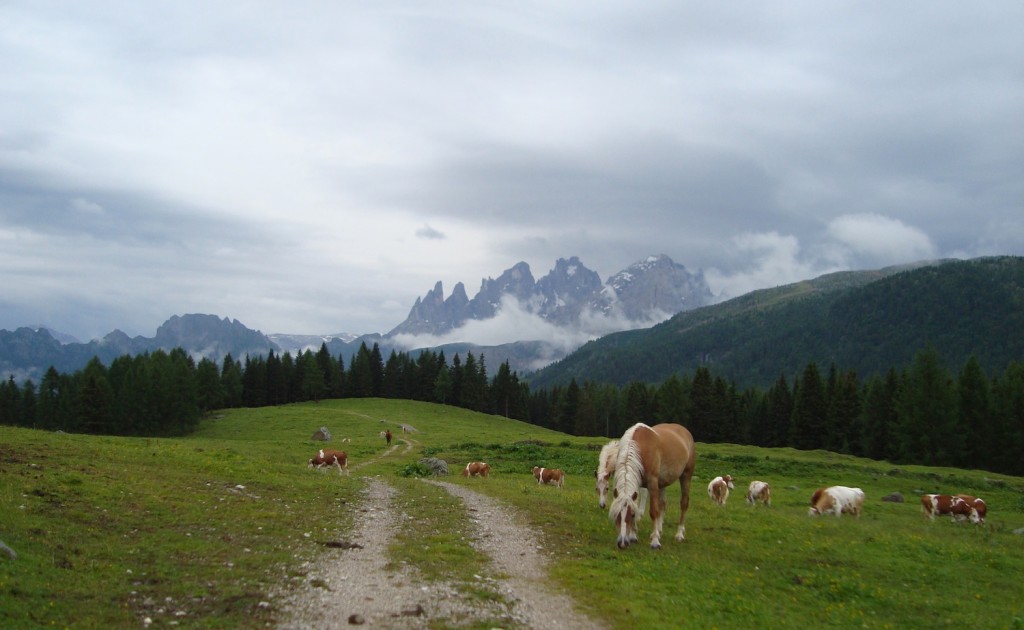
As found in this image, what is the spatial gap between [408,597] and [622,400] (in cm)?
12012

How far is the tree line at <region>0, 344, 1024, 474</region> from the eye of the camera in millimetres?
68062

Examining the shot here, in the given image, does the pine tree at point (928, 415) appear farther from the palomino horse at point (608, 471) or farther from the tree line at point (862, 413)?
the palomino horse at point (608, 471)

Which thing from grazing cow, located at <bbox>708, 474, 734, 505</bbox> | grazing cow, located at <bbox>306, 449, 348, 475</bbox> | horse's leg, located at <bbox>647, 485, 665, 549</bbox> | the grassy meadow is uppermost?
horse's leg, located at <bbox>647, 485, 665, 549</bbox>

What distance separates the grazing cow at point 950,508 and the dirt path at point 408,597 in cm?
2491

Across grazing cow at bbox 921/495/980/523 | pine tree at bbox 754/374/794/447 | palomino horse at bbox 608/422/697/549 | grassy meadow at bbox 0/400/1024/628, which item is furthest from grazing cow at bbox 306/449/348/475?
pine tree at bbox 754/374/794/447

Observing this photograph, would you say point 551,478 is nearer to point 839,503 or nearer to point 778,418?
point 839,503

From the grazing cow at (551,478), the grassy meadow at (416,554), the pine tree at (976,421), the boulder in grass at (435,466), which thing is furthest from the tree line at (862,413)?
the boulder in grass at (435,466)

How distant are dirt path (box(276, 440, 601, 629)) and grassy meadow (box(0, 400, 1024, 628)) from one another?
39 centimetres

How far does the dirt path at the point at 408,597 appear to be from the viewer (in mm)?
9773

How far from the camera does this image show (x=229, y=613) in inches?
377

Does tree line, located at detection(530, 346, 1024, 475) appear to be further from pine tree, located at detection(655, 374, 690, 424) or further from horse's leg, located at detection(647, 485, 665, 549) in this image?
horse's leg, located at detection(647, 485, 665, 549)

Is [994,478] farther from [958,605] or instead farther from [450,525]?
[450,525]

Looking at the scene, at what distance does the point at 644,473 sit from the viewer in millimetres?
15633

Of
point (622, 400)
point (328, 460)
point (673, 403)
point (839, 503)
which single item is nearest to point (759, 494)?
point (839, 503)
